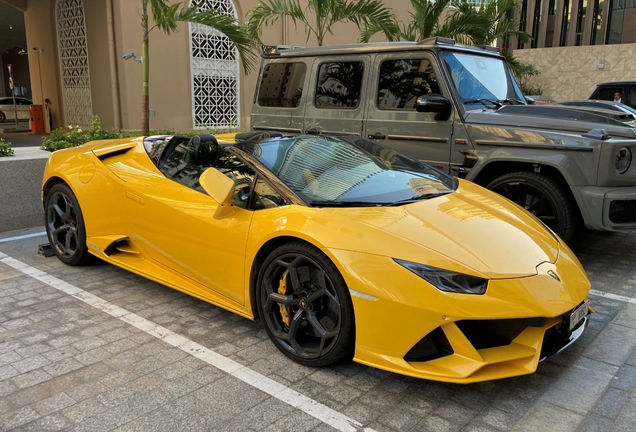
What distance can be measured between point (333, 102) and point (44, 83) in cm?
1358

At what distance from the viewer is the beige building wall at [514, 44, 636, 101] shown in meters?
25.3

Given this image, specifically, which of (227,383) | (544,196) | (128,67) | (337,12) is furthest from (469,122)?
(128,67)

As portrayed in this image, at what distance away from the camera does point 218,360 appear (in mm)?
3168

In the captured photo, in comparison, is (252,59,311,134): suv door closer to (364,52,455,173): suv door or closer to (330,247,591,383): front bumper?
(364,52,455,173): suv door

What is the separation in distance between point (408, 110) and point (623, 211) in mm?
2208

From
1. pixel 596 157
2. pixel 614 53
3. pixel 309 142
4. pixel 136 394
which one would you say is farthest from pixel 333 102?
pixel 614 53

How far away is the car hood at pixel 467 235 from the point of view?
272 cm

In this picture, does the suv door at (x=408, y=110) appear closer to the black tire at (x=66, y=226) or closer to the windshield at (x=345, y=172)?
the windshield at (x=345, y=172)

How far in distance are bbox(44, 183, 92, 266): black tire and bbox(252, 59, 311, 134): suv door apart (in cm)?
260

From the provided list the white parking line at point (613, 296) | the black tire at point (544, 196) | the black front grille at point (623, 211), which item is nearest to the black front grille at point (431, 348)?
the white parking line at point (613, 296)

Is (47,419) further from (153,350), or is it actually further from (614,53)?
(614,53)

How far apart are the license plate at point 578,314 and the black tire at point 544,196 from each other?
76.3 inches

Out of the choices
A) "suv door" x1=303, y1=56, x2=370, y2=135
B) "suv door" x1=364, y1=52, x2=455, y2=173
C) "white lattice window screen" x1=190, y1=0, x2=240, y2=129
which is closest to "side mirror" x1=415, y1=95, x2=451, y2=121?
"suv door" x1=364, y1=52, x2=455, y2=173

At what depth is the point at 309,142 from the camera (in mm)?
3928
